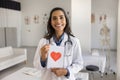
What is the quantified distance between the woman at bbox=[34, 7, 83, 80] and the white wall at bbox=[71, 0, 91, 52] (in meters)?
3.57

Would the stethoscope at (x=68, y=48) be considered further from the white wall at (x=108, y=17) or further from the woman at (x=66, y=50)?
the white wall at (x=108, y=17)

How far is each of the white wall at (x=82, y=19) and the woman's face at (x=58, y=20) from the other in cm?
359

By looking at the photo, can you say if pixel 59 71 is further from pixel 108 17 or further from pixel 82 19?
pixel 108 17

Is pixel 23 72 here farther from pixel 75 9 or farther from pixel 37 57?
pixel 75 9

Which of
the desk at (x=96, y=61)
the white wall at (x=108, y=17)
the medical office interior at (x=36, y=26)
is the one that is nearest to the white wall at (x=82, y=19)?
the medical office interior at (x=36, y=26)

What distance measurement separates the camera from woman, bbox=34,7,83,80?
1.13 m

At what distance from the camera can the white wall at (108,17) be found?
7637mm

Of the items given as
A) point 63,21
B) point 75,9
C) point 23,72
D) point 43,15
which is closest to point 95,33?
point 43,15

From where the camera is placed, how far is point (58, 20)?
118 cm

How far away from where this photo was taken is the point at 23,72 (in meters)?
2.53

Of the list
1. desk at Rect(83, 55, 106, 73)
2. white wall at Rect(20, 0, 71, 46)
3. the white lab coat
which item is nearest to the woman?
the white lab coat

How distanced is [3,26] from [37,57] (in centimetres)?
622

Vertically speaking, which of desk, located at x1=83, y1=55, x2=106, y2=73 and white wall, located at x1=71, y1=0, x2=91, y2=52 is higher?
white wall, located at x1=71, y1=0, x2=91, y2=52

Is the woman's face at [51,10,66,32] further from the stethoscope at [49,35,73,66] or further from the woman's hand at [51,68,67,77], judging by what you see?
the woman's hand at [51,68,67,77]
